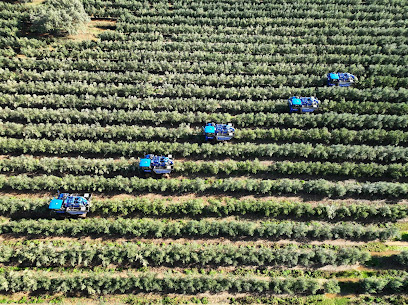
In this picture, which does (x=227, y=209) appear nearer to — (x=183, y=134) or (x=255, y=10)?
(x=183, y=134)

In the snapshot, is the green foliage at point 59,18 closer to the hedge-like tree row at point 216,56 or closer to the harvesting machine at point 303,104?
the hedge-like tree row at point 216,56

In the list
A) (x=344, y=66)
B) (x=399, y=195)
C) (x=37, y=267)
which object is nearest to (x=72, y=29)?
(x=37, y=267)

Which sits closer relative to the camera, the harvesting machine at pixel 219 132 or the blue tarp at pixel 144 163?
the blue tarp at pixel 144 163

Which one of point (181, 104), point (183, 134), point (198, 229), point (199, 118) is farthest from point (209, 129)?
point (198, 229)

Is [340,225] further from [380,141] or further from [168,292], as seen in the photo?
[168,292]

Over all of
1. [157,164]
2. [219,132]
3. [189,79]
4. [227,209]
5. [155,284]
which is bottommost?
[155,284]

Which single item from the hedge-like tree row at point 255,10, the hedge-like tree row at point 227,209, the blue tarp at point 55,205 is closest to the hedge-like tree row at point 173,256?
the blue tarp at point 55,205
